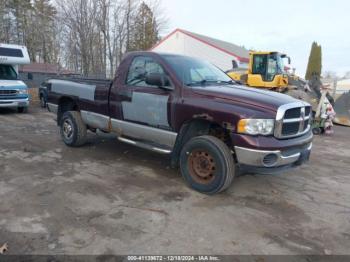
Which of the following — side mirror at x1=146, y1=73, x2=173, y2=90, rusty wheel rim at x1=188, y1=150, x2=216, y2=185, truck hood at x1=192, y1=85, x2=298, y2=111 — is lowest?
rusty wheel rim at x1=188, y1=150, x2=216, y2=185

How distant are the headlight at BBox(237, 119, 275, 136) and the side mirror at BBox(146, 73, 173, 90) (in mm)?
1398

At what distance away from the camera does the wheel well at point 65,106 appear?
24.5 feet

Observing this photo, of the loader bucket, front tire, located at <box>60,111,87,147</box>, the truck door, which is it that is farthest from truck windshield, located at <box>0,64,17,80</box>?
the loader bucket

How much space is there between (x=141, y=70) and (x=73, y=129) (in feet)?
7.54

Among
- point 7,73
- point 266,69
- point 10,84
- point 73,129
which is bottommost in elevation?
point 73,129

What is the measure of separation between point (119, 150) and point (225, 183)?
327 cm

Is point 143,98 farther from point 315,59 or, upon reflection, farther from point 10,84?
point 315,59

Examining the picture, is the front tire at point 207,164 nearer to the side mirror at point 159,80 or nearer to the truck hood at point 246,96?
the truck hood at point 246,96

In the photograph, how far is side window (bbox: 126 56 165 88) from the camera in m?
5.62

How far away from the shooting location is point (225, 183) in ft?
15.0

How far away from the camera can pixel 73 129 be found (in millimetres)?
7109

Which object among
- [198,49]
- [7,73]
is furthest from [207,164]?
[198,49]

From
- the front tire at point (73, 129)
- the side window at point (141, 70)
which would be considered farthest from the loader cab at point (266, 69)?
the side window at point (141, 70)

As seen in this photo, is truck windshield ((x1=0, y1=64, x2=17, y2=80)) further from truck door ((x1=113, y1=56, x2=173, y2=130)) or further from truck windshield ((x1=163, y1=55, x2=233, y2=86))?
truck windshield ((x1=163, y1=55, x2=233, y2=86))
